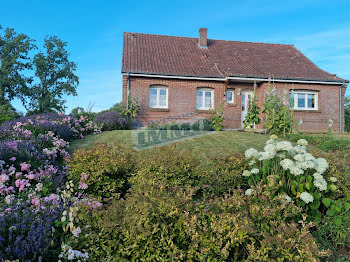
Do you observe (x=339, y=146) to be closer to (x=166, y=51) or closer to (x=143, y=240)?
(x=143, y=240)

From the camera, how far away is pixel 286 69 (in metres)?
17.9

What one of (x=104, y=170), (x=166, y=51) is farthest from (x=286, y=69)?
(x=104, y=170)

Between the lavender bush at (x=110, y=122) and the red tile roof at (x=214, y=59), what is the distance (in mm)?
3895

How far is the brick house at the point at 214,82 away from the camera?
16.1 m

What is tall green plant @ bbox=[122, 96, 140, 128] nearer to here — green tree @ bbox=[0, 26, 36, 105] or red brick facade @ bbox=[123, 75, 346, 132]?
red brick facade @ bbox=[123, 75, 346, 132]

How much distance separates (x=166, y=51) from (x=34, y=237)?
17.4m

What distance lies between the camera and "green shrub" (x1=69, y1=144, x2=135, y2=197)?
15.4 feet

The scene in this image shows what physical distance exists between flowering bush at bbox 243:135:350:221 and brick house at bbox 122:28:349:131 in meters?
10.9

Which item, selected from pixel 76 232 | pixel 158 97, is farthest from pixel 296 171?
pixel 158 97

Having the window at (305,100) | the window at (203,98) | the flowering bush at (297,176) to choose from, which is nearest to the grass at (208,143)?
the flowering bush at (297,176)

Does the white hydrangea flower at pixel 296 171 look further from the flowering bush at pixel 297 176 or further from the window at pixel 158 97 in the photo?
the window at pixel 158 97

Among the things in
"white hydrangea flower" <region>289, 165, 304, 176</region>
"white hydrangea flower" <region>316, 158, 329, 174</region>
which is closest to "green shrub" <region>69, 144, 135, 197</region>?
"white hydrangea flower" <region>289, 165, 304, 176</region>

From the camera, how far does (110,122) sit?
12.3 metres

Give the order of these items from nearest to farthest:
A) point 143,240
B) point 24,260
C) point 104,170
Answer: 1. point 24,260
2. point 143,240
3. point 104,170
